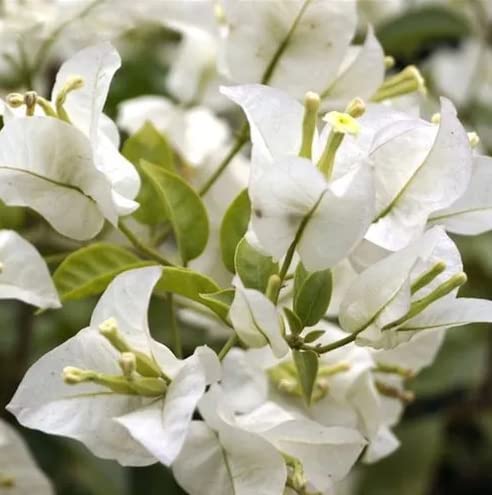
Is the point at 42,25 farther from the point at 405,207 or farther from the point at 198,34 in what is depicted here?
the point at 405,207

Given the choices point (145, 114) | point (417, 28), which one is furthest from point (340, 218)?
point (417, 28)

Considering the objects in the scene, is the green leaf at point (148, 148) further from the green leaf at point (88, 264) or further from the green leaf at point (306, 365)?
the green leaf at point (306, 365)

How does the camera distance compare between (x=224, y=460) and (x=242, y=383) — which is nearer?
(x=224, y=460)

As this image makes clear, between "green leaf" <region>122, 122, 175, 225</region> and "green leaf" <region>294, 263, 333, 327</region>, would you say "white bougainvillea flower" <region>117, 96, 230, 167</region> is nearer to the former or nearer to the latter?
"green leaf" <region>122, 122, 175, 225</region>

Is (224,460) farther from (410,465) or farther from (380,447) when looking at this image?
(410,465)

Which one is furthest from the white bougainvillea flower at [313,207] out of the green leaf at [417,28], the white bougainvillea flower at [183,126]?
the green leaf at [417,28]

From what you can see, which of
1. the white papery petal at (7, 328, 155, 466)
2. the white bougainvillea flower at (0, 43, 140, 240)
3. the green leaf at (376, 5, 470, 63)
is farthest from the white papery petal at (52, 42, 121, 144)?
the green leaf at (376, 5, 470, 63)
